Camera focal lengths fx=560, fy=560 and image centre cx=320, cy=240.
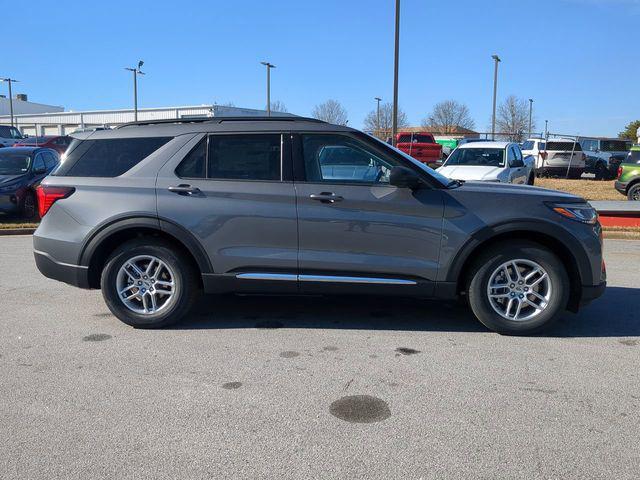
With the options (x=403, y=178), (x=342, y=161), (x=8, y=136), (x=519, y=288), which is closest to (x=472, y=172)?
(x=519, y=288)

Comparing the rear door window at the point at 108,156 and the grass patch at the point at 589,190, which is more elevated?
the rear door window at the point at 108,156

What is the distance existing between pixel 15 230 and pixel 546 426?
36.4 ft

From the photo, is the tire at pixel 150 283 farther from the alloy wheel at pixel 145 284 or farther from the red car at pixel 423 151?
the red car at pixel 423 151

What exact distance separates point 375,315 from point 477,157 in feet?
32.9

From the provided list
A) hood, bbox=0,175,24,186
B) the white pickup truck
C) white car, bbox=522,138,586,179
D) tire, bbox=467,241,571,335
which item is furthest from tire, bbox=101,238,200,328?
the white pickup truck

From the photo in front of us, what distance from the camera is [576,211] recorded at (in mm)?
4832

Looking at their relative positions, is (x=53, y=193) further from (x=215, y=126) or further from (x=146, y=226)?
(x=215, y=126)

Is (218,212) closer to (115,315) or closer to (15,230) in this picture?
(115,315)

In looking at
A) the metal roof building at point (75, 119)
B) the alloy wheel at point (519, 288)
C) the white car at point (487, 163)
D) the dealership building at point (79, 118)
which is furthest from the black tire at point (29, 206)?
the metal roof building at point (75, 119)

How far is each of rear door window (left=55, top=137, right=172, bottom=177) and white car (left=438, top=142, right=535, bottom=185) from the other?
31.2 feet

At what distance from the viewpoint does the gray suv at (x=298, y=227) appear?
4770 mm

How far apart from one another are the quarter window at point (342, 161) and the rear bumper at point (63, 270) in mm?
2250

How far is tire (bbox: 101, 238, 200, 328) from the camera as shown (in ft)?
16.6

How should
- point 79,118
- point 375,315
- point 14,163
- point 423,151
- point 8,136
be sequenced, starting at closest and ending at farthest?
point 375,315 < point 14,163 < point 423,151 < point 8,136 < point 79,118
